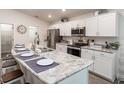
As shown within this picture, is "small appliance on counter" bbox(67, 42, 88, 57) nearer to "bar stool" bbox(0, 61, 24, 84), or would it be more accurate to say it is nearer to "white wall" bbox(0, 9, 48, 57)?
"bar stool" bbox(0, 61, 24, 84)

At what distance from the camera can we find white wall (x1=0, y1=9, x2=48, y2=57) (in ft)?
16.6

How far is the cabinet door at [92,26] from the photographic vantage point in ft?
10.9

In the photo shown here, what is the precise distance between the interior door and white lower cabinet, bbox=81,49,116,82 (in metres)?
4.22

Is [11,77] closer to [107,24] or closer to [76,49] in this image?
[76,49]

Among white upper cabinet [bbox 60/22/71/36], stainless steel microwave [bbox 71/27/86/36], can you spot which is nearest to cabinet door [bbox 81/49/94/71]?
stainless steel microwave [bbox 71/27/86/36]

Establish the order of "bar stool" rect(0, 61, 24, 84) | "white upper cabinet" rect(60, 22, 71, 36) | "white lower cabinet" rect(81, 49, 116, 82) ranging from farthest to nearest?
"white upper cabinet" rect(60, 22, 71, 36) < "white lower cabinet" rect(81, 49, 116, 82) < "bar stool" rect(0, 61, 24, 84)

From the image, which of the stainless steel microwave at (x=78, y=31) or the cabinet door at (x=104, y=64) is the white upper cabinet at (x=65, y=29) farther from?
the cabinet door at (x=104, y=64)

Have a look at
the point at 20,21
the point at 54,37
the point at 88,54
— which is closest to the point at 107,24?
the point at 88,54

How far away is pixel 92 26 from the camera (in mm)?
3451

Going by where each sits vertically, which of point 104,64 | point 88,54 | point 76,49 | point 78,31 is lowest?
point 104,64

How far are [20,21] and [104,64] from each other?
4.81m
